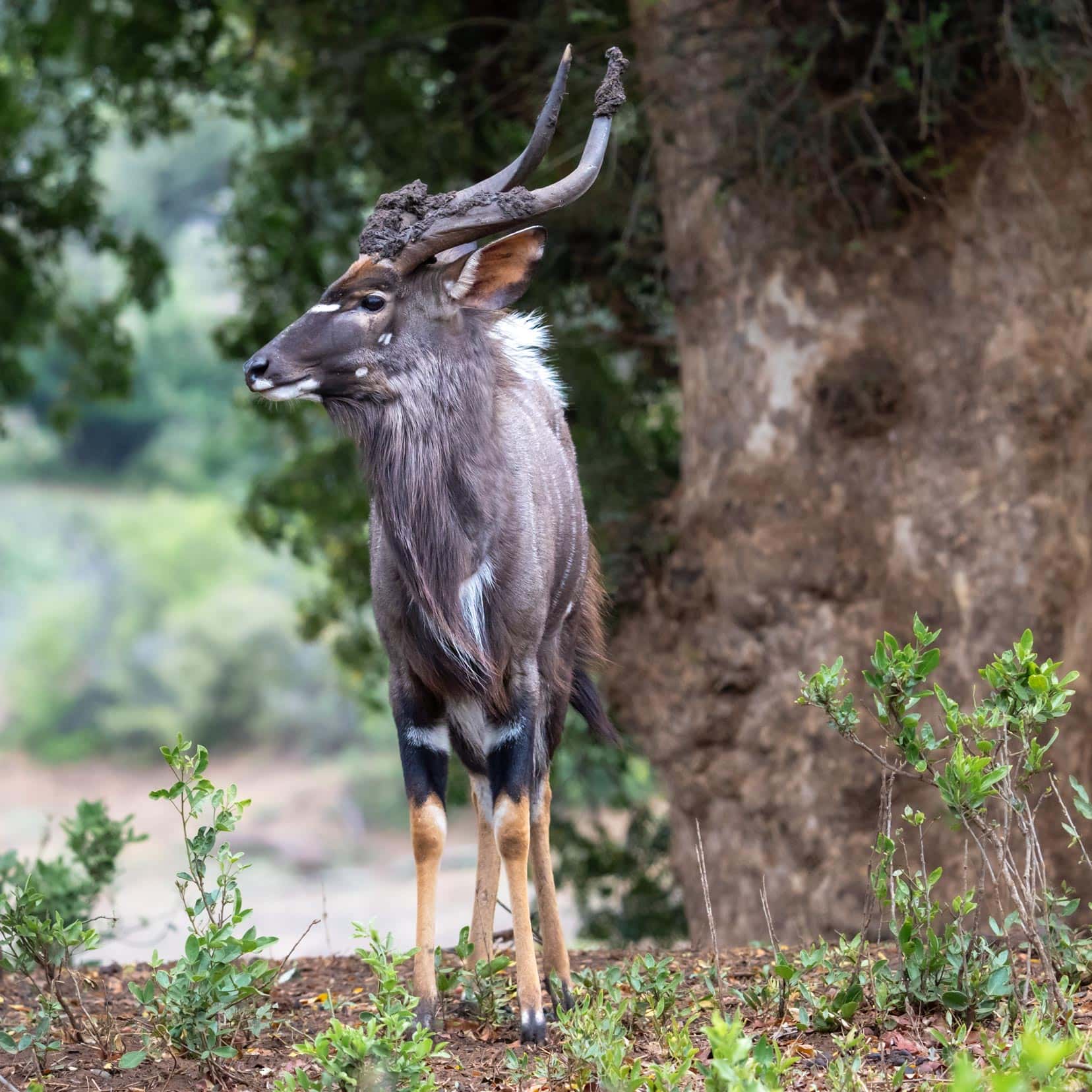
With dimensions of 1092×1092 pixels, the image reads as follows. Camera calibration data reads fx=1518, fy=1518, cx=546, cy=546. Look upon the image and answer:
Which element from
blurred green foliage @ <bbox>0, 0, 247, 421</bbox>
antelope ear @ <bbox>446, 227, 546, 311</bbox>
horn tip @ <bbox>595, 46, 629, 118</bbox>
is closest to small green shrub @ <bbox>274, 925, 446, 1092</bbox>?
antelope ear @ <bbox>446, 227, 546, 311</bbox>

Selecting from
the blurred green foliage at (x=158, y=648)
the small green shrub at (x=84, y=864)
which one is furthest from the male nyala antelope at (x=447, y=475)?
the blurred green foliage at (x=158, y=648)

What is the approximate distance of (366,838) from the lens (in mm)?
27984

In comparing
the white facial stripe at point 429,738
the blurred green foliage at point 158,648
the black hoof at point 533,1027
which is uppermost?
the blurred green foliage at point 158,648

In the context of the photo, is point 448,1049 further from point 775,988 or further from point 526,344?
point 526,344

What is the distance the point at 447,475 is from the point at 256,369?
27.0 inches

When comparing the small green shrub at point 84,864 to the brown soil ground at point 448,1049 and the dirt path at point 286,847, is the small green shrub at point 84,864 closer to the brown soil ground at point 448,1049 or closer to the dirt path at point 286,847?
the brown soil ground at point 448,1049

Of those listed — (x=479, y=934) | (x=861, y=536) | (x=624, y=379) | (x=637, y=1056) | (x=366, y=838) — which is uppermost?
(x=366, y=838)

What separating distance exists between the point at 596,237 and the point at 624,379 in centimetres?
154

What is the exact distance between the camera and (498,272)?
492cm

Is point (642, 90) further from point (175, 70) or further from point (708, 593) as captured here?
point (175, 70)

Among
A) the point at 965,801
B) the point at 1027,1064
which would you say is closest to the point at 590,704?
the point at 965,801

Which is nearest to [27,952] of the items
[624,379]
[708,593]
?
[708,593]

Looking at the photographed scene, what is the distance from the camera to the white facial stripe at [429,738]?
4.89m

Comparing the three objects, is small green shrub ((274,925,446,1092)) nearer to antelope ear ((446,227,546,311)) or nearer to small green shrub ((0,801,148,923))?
antelope ear ((446,227,546,311))
